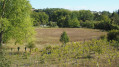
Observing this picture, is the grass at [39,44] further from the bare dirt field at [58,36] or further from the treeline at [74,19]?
the treeline at [74,19]

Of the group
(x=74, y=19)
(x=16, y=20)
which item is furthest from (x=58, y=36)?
(x=74, y=19)

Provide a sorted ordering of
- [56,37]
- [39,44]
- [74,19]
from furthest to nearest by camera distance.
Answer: [74,19] < [56,37] < [39,44]

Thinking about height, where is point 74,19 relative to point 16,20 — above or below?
below

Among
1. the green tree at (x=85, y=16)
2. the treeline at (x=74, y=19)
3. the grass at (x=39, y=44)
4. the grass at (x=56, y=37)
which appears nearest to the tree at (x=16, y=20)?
the grass at (x=39, y=44)

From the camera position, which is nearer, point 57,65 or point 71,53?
point 57,65

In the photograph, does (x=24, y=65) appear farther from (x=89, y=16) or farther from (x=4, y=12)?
(x=89, y=16)

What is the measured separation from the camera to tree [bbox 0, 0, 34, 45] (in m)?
17.1

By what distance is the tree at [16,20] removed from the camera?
1709 cm

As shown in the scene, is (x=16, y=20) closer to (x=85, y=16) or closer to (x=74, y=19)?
(x=74, y=19)

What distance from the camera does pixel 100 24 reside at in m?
60.7

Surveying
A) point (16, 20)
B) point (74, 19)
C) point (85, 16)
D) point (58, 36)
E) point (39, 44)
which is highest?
point (85, 16)

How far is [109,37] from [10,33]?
48.7 feet

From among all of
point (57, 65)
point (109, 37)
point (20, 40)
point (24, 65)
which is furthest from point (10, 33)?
point (109, 37)

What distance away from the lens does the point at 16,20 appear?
1720 centimetres
